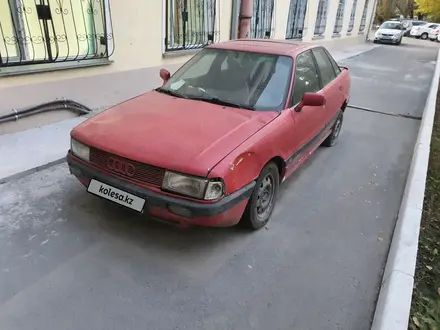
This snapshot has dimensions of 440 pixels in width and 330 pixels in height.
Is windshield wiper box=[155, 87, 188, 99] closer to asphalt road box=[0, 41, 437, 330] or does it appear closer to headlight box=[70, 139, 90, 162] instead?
headlight box=[70, 139, 90, 162]

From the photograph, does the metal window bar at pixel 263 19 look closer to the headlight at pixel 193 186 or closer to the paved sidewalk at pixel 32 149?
the paved sidewalk at pixel 32 149

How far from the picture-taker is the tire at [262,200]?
294 centimetres

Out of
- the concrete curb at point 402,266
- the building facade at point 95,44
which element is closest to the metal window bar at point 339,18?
the building facade at point 95,44

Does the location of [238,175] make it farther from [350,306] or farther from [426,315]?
[426,315]

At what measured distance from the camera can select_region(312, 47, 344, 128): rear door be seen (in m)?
4.28

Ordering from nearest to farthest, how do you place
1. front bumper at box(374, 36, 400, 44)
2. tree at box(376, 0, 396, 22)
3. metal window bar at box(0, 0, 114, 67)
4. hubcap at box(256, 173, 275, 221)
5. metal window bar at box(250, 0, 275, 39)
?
→ hubcap at box(256, 173, 275, 221) → metal window bar at box(0, 0, 114, 67) → metal window bar at box(250, 0, 275, 39) → front bumper at box(374, 36, 400, 44) → tree at box(376, 0, 396, 22)

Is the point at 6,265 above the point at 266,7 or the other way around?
the other way around

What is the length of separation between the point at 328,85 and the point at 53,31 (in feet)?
12.4

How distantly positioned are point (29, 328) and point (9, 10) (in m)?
3.93

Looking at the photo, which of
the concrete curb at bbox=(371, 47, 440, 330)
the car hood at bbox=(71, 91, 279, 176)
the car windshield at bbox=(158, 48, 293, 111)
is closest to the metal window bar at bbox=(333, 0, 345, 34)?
the concrete curb at bbox=(371, 47, 440, 330)

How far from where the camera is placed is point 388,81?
10.8m

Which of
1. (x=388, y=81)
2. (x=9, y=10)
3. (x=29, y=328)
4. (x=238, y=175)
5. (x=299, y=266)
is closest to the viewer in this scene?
(x=29, y=328)

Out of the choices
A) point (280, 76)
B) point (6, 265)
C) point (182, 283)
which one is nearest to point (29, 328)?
point (6, 265)

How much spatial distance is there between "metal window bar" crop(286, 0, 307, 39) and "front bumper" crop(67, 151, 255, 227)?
34.8 ft
